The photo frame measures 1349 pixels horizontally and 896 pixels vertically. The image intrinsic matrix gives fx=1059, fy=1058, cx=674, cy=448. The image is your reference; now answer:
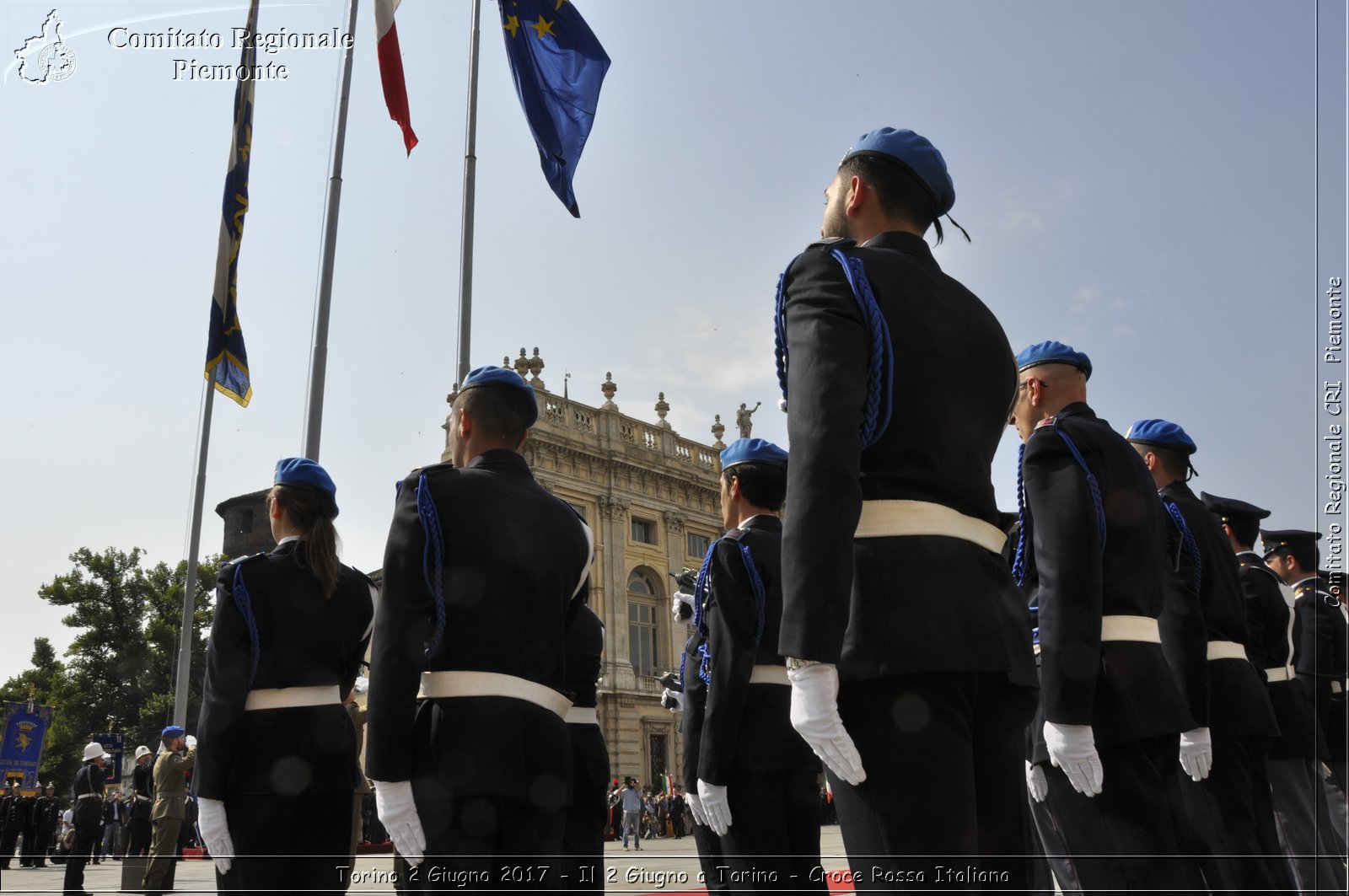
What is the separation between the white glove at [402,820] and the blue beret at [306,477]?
182cm

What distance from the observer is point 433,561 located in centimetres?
297

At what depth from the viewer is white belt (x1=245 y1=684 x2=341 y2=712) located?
3875mm

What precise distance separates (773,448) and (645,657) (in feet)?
96.3

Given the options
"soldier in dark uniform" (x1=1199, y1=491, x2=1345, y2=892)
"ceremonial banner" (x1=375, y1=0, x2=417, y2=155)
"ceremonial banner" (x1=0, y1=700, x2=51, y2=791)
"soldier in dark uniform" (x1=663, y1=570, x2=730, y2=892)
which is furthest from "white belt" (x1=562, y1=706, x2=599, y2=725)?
"ceremonial banner" (x1=0, y1=700, x2=51, y2=791)

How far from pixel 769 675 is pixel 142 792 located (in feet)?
43.7

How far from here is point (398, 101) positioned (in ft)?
31.3

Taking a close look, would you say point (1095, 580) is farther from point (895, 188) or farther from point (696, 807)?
point (696, 807)

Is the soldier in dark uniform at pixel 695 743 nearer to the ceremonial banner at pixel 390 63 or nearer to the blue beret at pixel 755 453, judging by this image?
the blue beret at pixel 755 453

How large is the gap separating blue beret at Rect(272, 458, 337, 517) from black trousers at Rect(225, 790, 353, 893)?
3.80 ft

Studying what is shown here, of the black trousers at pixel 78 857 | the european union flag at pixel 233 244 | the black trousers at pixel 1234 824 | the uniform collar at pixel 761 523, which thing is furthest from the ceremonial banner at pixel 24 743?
the black trousers at pixel 1234 824

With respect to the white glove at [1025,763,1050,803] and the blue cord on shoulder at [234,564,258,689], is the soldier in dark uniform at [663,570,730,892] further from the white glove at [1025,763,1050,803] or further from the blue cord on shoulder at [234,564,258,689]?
the blue cord on shoulder at [234,564,258,689]

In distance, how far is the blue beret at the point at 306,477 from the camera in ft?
14.1

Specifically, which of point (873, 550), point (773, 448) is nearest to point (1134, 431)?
point (773, 448)

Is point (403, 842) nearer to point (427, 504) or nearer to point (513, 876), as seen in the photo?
Answer: point (513, 876)
